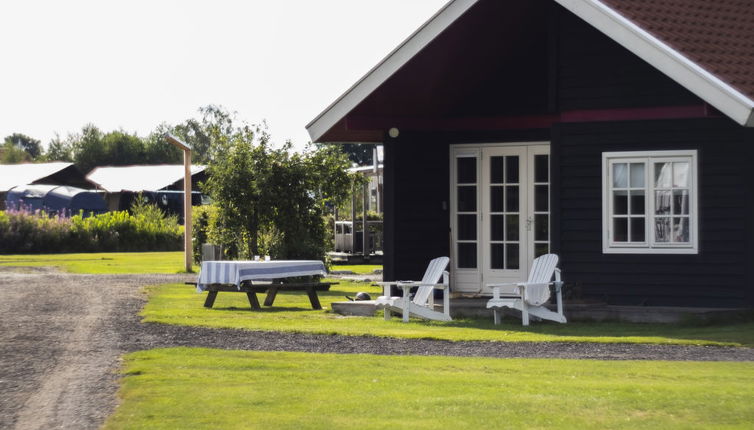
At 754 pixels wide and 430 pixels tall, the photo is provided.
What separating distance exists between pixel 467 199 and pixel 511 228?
79 cm

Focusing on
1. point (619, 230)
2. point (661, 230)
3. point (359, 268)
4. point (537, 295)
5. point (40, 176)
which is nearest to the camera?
point (537, 295)

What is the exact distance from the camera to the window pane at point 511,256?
16.7 meters

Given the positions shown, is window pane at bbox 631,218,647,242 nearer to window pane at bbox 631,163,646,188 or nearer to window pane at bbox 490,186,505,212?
window pane at bbox 631,163,646,188

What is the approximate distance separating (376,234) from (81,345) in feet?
70.3

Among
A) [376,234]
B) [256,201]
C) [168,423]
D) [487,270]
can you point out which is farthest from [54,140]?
[168,423]

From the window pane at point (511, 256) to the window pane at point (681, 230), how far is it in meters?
2.56

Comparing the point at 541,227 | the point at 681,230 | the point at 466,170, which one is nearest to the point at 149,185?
the point at 466,170

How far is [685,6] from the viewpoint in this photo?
53.3 ft

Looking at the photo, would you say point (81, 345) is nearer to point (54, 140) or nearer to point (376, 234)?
point (376, 234)

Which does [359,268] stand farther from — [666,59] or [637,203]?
[666,59]

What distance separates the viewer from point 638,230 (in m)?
15.1

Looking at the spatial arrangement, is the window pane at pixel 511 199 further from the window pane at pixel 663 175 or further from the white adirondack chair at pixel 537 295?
the window pane at pixel 663 175

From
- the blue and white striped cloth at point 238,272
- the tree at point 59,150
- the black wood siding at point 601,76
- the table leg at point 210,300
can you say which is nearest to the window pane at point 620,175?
the black wood siding at point 601,76

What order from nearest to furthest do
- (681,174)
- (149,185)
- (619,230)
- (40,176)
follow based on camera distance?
(681,174) → (619,230) → (149,185) → (40,176)
